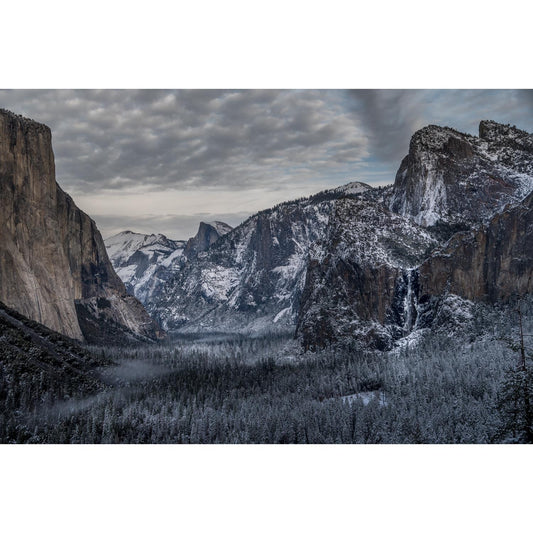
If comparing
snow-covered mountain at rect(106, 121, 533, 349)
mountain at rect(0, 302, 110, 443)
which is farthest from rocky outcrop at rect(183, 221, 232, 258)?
mountain at rect(0, 302, 110, 443)

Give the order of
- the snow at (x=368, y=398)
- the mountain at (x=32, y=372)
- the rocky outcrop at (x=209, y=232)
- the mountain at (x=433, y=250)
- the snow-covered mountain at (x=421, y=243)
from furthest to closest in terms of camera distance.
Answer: the rocky outcrop at (x=209, y=232) → the snow-covered mountain at (x=421, y=243) → the mountain at (x=433, y=250) → the snow at (x=368, y=398) → the mountain at (x=32, y=372)

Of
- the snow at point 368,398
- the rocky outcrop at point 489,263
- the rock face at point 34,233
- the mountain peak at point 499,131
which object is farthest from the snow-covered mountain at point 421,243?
the rock face at point 34,233

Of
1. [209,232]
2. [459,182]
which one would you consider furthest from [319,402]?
[209,232]

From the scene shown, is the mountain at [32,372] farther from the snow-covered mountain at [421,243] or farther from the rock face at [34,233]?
the snow-covered mountain at [421,243]

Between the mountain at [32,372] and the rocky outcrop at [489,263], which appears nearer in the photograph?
the mountain at [32,372]

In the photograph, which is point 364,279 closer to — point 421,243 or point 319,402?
point 421,243

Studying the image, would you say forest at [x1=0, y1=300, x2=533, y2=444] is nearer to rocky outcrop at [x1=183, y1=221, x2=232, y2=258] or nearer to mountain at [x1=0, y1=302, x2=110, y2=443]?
mountain at [x1=0, y1=302, x2=110, y2=443]

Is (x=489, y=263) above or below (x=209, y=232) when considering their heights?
below

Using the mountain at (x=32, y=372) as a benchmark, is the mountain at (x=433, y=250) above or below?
above
